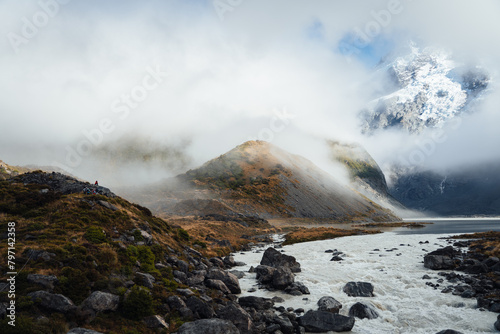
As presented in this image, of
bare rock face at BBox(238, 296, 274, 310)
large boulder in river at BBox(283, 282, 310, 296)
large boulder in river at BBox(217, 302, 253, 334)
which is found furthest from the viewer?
large boulder in river at BBox(283, 282, 310, 296)

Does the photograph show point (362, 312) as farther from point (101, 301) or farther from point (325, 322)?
point (101, 301)

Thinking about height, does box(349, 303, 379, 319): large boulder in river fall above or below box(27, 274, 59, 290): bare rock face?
below

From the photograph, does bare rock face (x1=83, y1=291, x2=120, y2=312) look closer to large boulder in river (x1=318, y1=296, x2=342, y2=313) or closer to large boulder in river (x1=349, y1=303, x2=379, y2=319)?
large boulder in river (x1=318, y1=296, x2=342, y2=313)

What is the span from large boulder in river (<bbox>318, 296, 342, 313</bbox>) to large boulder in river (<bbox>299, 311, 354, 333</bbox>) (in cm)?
267

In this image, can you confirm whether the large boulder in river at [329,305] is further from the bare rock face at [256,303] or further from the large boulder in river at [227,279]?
the large boulder in river at [227,279]

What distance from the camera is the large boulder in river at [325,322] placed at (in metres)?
22.0

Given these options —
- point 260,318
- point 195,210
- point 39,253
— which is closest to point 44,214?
point 39,253

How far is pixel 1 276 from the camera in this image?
17625mm

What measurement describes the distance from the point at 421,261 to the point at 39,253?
52487mm

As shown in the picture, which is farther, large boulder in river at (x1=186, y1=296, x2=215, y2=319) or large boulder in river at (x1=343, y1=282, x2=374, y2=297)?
large boulder in river at (x1=343, y1=282, x2=374, y2=297)

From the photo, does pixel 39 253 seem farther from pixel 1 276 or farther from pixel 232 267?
pixel 232 267

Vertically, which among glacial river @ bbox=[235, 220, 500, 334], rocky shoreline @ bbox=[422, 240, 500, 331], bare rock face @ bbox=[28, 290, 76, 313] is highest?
bare rock face @ bbox=[28, 290, 76, 313]

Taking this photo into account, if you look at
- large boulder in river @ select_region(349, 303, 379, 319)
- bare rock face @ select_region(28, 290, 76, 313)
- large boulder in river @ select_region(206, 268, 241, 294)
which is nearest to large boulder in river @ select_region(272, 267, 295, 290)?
large boulder in river @ select_region(206, 268, 241, 294)

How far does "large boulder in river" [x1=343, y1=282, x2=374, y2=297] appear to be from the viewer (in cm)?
2964
